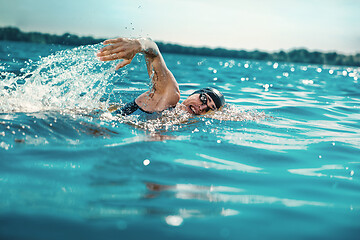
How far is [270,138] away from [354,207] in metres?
2.42

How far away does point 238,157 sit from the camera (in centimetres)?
423

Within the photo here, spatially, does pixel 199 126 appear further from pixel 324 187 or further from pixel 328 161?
pixel 324 187

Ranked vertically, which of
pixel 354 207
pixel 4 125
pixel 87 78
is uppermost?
pixel 87 78

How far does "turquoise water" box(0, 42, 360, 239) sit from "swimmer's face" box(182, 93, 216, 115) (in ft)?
1.46

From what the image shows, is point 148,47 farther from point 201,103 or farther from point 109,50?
point 201,103

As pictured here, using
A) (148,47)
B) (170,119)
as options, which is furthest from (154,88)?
(148,47)

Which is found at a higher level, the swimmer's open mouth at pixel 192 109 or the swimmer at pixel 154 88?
the swimmer at pixel 154 88

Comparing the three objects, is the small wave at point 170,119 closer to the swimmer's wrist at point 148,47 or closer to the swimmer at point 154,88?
the swimmer at point 154,88

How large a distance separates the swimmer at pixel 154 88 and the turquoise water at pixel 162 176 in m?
0.27

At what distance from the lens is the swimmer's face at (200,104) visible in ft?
21.5

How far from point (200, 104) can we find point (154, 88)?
138cm

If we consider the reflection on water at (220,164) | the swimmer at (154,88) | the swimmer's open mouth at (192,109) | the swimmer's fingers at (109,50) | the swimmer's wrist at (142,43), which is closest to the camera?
the reflection on water at (220,164)

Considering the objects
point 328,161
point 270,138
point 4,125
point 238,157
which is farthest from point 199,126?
point 4,125

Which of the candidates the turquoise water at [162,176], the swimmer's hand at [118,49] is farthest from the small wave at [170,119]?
the swimmer's hand at [118,49]
